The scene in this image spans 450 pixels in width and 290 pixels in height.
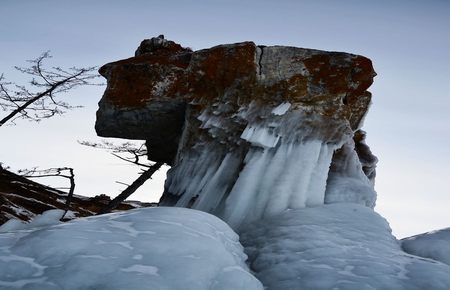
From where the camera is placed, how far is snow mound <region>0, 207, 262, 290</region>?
2.46 meters

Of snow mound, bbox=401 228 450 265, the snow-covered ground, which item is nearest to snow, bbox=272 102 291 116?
the snow-covered ground

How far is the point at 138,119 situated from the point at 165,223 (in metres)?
3.40

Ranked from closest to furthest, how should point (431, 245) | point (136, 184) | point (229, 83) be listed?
point (431, 245) → point (229, 83) → point (136, 184)

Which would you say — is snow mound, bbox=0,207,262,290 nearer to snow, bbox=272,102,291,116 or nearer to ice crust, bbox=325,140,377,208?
snow, bbox=272,102,291,116

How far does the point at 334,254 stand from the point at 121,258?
178cm

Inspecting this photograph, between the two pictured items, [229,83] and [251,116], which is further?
[229,83]

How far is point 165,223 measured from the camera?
3.33 meters

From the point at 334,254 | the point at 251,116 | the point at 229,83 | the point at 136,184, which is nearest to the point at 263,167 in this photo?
the point at 251,116

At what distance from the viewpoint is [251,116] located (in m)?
5.54

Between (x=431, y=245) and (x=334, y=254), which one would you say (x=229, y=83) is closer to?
(x=334, y=254)

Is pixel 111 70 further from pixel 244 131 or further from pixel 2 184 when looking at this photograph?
pixel 2 184

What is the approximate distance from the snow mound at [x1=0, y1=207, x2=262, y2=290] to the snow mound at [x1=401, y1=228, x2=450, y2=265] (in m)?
1.98

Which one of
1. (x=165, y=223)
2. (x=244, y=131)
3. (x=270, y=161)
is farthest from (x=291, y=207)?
(x=165, y=223)

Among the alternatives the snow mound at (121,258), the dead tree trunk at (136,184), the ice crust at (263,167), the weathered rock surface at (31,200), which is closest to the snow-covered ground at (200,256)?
the snow mound at (121,258)
